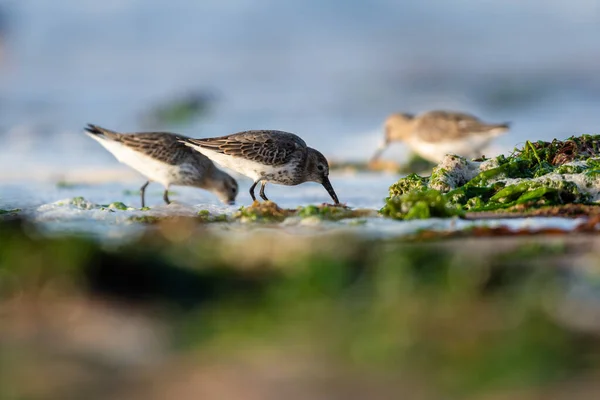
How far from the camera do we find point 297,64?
72.5ft

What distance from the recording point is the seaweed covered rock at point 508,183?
224 inches

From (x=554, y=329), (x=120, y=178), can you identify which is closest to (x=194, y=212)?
(x=554, y=329)

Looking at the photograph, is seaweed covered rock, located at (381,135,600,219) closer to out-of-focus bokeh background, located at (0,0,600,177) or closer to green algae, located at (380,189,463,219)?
green algae, located at (380,189,463,219)

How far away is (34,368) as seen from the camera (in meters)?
3.30

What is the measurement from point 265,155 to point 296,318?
13.1 ft

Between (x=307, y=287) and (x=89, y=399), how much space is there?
1.16 meters

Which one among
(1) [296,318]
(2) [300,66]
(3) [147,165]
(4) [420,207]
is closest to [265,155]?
(3) [147,165]

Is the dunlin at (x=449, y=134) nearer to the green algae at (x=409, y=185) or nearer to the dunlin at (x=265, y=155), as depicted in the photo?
the dunlin at (x=265, y=155)

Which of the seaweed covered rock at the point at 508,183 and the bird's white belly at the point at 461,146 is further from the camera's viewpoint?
the bird's white belly at the point at 461,146

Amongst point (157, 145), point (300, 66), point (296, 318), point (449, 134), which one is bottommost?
point (296, 318)

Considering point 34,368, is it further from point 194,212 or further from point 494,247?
point 194,212

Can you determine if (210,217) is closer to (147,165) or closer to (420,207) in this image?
(420,207)

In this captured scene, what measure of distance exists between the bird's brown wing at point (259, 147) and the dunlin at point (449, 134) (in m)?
3.51

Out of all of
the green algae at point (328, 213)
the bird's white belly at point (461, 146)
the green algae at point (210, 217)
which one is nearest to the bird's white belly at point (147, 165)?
the green algae at point (210, 217)
